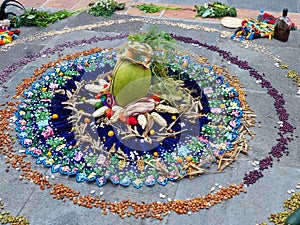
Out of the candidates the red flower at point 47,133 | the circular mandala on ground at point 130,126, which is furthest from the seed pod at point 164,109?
the red flower at point 47,133

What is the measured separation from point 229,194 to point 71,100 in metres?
1.73

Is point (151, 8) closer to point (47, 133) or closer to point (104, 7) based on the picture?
point (104, 7)

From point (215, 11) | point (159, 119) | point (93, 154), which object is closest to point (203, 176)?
point (159, 119)

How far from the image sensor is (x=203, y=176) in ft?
10.2

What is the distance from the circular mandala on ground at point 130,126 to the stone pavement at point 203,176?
13 cm

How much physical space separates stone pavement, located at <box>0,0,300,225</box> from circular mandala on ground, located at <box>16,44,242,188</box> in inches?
5.2

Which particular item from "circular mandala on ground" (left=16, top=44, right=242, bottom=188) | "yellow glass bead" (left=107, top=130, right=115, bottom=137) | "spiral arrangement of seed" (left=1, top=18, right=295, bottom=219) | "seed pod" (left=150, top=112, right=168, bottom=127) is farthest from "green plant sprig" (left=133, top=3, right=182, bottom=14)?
"yellow glass bead" (left=107, top=130, right=115, bottom=137)

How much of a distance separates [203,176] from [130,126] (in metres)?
0.78

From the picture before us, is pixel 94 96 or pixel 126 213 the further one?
pixel 94 96

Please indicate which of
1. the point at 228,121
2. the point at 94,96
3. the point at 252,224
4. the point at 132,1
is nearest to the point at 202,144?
the point at 228,121

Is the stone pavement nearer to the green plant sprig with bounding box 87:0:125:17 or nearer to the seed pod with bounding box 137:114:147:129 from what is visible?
the green plant sprig with bounding box 87:0:125:17

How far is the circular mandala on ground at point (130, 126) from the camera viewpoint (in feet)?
10.3

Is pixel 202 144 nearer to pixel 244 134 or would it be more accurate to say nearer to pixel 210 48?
pixel 244 134

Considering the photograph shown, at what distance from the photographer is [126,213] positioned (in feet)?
9.23
